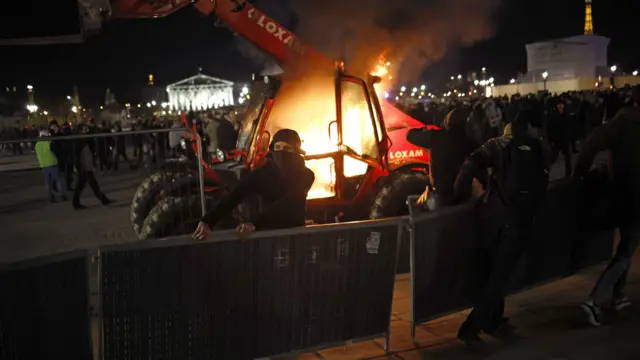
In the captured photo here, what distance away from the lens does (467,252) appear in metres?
5.05

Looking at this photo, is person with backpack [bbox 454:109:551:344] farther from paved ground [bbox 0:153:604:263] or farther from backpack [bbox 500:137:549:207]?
paved ground [bbox 0:153:604:263]

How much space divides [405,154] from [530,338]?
319cm

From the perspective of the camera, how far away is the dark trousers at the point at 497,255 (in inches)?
185

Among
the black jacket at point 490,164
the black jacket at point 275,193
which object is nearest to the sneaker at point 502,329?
the black jacket at point 490,164

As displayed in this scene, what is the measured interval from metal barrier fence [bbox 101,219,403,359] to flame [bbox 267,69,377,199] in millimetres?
2706

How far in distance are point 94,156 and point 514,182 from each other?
7081 mm

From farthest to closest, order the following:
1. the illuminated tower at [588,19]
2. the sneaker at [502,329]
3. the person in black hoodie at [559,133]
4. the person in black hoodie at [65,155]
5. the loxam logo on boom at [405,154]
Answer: the illuminated tower at [588,19] < the person in black hoodie at [559,133] < the person in black hoodie at [65,155] < the loxam logo on boom at [405,154] < the sneaker at [502,329]

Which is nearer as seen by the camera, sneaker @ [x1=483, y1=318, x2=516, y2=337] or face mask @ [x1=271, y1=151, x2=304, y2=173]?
face mask @ [x1=271, y1=151, x2=304, y2=173]

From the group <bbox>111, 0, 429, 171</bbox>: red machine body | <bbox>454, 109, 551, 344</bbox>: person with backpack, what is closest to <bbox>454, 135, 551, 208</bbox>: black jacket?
<bbox>454, 109, 551, 344</bbox>: person with backpack

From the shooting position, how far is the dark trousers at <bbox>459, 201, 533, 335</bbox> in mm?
4711

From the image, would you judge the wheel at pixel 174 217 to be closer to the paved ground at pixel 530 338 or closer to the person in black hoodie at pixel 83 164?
the person in black hoodie at pixel 83 164

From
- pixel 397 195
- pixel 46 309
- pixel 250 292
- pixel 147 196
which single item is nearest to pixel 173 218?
pixel 147 196

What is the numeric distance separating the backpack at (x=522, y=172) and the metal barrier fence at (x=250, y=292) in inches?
35.2

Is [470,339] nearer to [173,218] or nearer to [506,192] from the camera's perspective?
[506,192]
